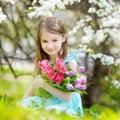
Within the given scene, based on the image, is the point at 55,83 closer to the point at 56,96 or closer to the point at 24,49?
the point at 56,96

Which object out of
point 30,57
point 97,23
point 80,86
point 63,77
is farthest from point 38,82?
point 30,57

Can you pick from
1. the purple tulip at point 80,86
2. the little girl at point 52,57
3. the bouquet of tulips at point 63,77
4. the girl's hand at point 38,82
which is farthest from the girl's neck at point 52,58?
the purple tulip at point 80,86

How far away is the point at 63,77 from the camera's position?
10.8 ft

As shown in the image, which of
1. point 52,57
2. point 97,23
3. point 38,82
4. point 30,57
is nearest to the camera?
point 38,82

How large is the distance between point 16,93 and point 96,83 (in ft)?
5.04

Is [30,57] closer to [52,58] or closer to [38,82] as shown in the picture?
[52,58]

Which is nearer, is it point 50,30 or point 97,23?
point 50,30

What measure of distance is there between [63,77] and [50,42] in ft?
1.32

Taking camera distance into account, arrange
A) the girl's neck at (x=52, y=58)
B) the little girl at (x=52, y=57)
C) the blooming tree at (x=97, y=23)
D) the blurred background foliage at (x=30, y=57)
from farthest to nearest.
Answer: the blurred background foliage at (x=30, y=57), the blooming tree at (x=97, y=23), the girl's neck at (x=52, y=58), the little girl at (x=52, y=57)

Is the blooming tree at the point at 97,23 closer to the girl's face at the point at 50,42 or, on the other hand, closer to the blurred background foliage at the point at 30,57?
the blurred background foliage at the point at 30,57

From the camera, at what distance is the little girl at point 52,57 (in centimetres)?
341

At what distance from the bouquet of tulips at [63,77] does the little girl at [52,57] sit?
0.07 meters

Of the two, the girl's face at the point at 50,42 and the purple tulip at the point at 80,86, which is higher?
the girl's face at the point at 50,42

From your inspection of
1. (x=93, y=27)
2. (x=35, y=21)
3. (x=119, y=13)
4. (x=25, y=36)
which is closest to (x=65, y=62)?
(x=119, y=13)
